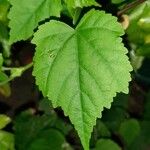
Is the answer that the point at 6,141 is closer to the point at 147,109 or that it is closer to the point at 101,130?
the point at 101,130

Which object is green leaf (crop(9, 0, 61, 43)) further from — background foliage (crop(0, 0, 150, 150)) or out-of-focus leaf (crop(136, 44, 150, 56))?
out-of-focus leaf (crop(136, 44, 150, 56))

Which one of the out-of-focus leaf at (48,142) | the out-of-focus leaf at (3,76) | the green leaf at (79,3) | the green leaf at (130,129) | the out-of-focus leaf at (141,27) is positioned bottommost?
the green leaf at (130,129)

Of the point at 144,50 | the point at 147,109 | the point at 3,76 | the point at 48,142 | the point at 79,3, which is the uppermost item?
the point at 79,3

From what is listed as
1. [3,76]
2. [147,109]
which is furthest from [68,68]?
[147,109]

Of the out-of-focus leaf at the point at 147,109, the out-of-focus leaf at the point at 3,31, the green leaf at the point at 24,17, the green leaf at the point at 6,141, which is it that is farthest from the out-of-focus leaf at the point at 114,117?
the green leaf at the point at 24,17

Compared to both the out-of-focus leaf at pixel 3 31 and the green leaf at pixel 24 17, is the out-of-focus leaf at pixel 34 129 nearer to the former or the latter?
the out-of-focus leaf at pixel 3 31

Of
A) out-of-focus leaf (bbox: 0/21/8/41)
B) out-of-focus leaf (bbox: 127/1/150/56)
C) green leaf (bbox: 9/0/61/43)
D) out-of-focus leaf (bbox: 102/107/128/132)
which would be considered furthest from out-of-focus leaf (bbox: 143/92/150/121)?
green leaf (bbox: 9/0/61/43)

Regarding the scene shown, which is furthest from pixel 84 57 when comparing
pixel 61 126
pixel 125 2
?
pixel 61 126
